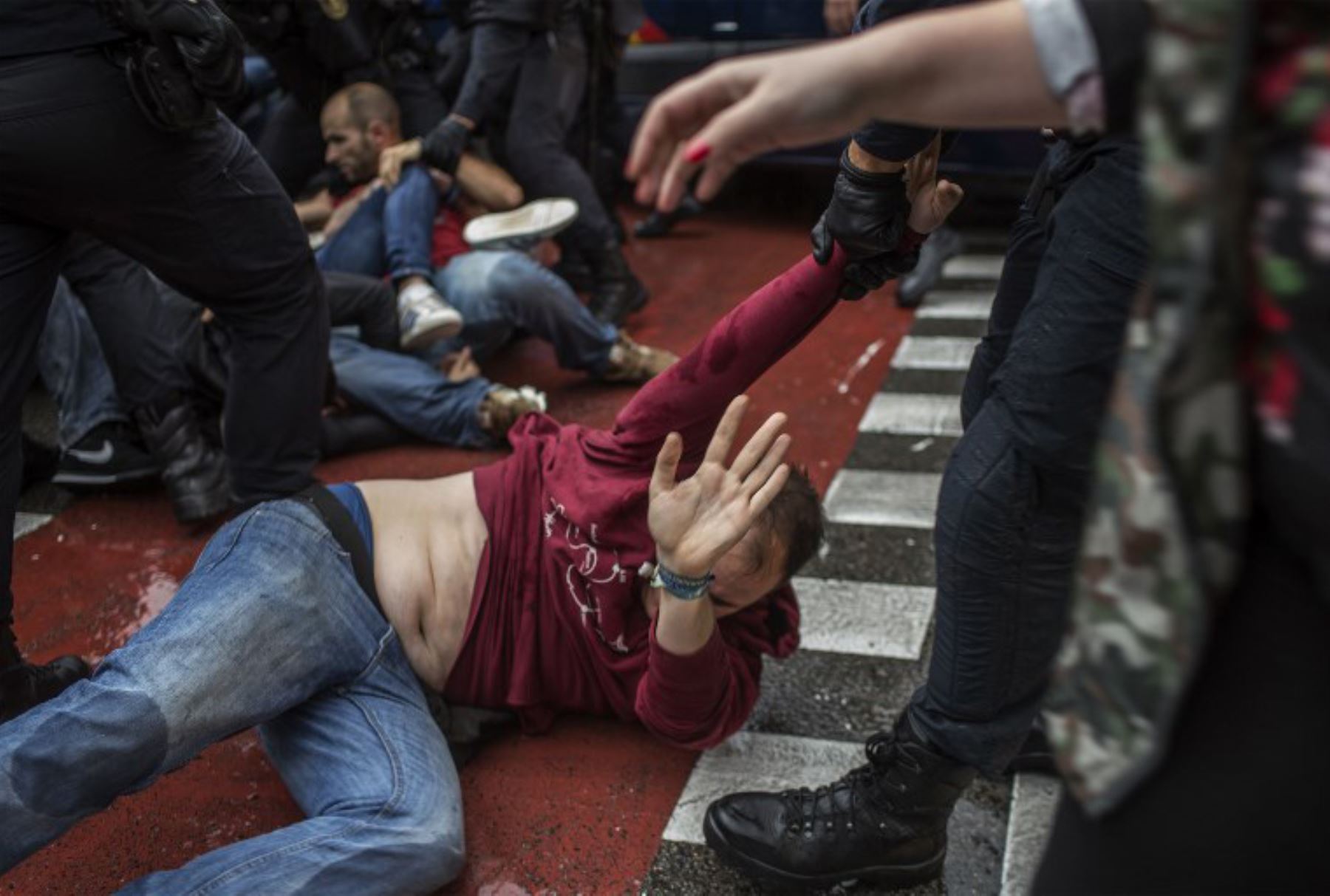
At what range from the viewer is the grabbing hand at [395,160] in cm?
402

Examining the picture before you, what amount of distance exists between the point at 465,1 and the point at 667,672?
3.70 metres

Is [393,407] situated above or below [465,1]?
below

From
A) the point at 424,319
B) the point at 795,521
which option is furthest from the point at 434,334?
the point at 795,521

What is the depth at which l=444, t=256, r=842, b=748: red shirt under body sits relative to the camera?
1.92 meters

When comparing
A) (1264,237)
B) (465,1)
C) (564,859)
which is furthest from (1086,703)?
(465,1)

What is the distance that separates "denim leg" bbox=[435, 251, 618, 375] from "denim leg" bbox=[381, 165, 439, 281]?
0.11m

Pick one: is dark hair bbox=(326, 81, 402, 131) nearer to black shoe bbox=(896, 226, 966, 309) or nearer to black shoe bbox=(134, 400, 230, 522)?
black shoe bbox=(134, 400, 230, 522)

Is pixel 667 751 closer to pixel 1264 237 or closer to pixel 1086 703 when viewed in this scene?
pixel 1086 703

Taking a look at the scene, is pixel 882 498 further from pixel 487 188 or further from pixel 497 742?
pixel 487 188

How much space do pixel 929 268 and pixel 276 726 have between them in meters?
3.38

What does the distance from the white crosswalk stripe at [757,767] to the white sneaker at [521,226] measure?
2.24m

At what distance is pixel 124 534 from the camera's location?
319cm

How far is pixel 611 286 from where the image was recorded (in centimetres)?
448

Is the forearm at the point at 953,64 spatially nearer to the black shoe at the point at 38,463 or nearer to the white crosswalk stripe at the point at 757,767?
the white crosswalk stripe at the point at 757,767
